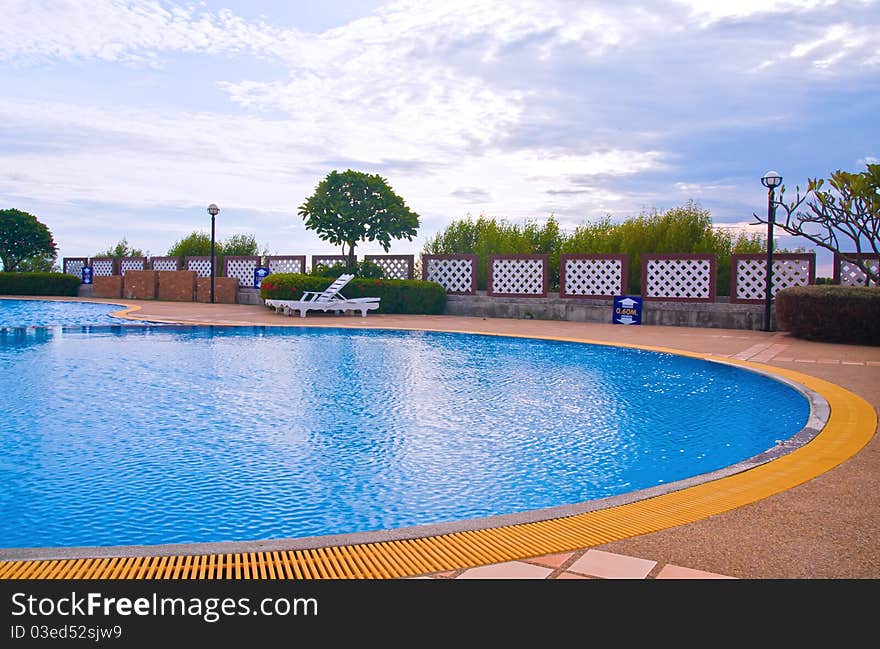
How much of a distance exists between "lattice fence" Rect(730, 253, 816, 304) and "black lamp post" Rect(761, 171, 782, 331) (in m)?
0.67

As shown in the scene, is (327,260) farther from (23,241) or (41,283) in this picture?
(23,241)

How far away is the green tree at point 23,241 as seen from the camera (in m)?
30.6

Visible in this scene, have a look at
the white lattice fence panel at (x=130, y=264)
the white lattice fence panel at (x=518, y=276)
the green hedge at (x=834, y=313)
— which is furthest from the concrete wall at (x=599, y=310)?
the white lattice fence panel at (x=130, y=264)

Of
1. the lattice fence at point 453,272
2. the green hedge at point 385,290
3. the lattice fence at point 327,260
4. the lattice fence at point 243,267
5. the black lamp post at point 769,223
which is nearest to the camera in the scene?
the black lamp post at point 769,223

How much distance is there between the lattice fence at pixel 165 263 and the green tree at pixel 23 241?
8.56m

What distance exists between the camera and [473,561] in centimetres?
242

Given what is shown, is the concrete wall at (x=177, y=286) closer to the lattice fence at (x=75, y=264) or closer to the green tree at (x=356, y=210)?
the green tree at (x=356, y=210)

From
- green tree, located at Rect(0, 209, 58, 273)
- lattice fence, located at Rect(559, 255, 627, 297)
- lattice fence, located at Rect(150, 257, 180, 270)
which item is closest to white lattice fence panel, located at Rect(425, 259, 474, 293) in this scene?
lattice fence, located at Rect(559, 255, 627, 297)

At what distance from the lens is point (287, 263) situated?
72.5ft

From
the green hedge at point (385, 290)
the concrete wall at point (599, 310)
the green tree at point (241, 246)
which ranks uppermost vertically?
the green tree at point (241, 246)

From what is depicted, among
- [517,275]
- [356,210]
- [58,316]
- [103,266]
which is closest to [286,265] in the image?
[356,210]

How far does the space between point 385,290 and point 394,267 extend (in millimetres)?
2161
